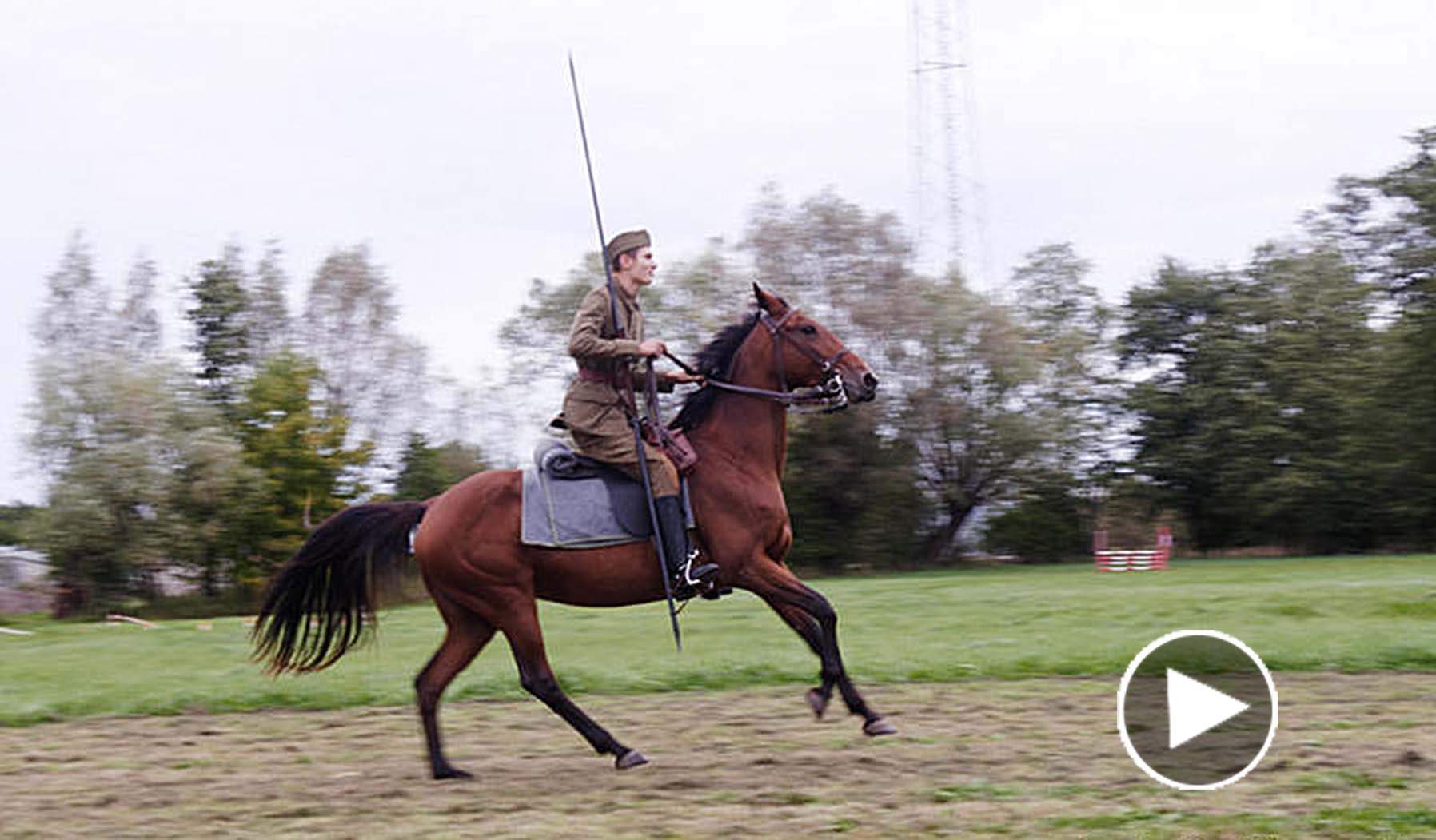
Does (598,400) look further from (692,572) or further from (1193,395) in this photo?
(1193,395)

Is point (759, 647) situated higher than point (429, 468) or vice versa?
point (429, 468)

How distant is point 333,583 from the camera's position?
10047mm

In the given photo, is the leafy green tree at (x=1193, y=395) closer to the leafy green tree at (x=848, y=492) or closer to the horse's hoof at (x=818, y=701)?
the leafy green tree at (x=848, y=492)

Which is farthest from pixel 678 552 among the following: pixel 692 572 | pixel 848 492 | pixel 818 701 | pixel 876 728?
pixel 848 492

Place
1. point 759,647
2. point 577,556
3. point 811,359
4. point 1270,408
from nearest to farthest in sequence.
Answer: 1. point 577,556
2. point 811,359
3. point 759,647
4. point 1270,408

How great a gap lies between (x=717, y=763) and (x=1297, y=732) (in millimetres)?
3562

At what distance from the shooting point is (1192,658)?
→ 23.1ft

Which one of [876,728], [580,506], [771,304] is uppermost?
[771,304]

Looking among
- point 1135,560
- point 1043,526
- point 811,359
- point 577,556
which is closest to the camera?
point 577,556

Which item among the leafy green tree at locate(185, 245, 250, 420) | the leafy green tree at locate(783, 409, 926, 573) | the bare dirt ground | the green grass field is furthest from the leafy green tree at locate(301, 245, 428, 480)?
the bare dirt ground

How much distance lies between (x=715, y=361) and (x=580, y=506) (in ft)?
4.74

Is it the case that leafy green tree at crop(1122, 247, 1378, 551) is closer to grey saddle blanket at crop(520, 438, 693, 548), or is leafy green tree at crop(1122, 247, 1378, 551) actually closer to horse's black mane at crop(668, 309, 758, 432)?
horse's black mane at crop(668, 309, 758, 432)

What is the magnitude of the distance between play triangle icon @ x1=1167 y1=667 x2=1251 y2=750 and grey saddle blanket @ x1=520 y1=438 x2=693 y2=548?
3.39 meters

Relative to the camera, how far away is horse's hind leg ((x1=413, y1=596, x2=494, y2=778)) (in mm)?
9406
